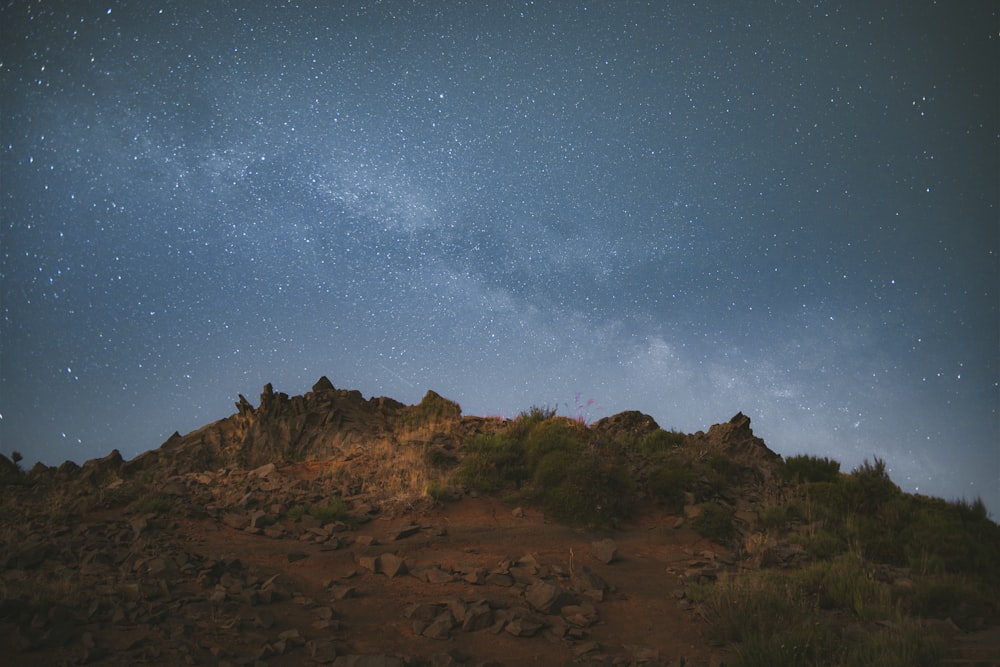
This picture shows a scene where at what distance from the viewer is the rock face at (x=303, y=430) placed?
16125 mm

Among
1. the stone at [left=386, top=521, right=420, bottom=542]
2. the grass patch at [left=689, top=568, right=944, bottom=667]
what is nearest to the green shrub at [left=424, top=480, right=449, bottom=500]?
the stone at [left=386, top=521, right=420, bottom=542]

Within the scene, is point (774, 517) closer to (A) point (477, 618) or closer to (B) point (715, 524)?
(B) point (715, 524)

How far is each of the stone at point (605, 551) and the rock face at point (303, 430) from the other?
6.05 meters

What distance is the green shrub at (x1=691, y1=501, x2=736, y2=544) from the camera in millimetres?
11414

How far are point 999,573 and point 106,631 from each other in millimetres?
13954

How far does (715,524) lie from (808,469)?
518 cm

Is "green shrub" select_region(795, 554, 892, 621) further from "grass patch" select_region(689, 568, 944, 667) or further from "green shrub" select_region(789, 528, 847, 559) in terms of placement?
"green shrub" select_region(789, 528, 847, 559)

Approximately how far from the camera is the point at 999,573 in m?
10.3

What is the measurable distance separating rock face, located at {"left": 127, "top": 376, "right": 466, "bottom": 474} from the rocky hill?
9cm

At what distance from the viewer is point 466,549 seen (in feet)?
33.9

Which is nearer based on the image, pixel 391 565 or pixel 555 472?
pixel 391 565

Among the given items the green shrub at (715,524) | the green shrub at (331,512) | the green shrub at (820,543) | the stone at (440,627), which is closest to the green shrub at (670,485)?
the green shrub at (715,524)

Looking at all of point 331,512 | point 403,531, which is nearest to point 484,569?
point 403,531

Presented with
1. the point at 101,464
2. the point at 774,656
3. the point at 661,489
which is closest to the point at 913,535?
the point at 661,489
